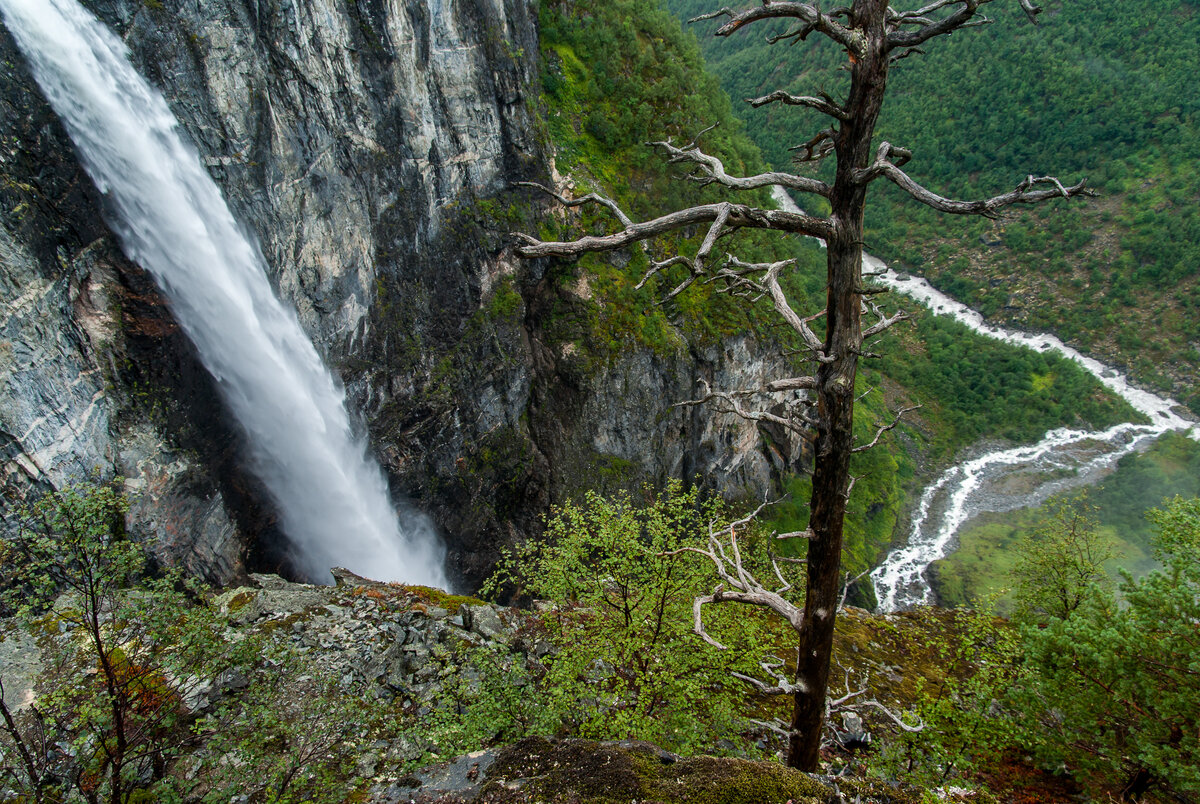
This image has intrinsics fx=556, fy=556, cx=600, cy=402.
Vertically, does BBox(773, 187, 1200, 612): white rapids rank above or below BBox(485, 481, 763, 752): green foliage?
below

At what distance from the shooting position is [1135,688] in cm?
552

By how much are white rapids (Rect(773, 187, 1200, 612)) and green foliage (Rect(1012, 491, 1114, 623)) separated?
3301 centimetres

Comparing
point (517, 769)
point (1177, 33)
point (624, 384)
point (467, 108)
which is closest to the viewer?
point (517, 769)

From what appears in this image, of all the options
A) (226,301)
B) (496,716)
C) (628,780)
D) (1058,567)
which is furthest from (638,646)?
(226,301)

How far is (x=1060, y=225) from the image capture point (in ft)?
279

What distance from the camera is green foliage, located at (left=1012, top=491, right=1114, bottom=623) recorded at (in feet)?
44.9

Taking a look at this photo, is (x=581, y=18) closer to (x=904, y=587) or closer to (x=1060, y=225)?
(x=904, y=587)

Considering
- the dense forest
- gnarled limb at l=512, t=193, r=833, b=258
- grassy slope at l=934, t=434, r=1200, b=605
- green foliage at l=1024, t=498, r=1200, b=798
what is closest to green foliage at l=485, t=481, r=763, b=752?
the dense forest

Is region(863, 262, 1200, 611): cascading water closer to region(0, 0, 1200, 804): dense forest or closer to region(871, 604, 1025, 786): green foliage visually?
region(0, 0, 1200, 804): dense forest

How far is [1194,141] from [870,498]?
8719cm

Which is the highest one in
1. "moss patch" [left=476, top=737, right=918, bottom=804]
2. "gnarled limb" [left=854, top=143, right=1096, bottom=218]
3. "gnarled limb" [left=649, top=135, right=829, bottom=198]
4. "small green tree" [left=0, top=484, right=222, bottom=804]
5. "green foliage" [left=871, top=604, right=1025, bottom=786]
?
"gnarled limb" [left=649, top=135, right=829, bottom=198]

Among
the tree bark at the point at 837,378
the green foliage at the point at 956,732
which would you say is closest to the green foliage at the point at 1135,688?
the green foliage at the point at 956,732

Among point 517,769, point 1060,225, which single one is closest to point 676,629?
point 517,769

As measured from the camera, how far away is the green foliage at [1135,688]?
5.04 meters
